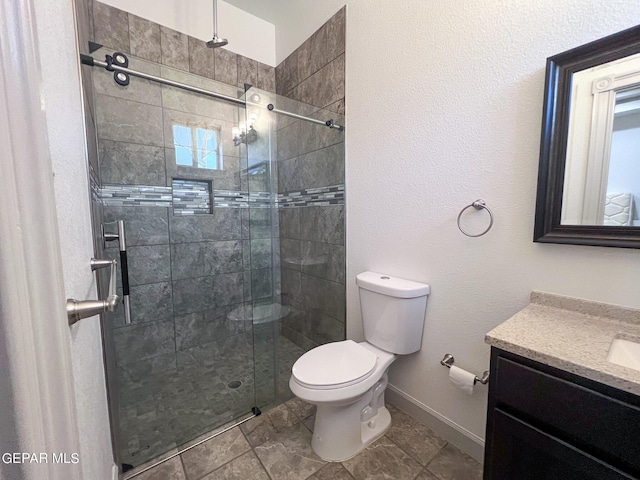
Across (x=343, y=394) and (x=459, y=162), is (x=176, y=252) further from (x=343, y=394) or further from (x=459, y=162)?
(x=459, y=162)

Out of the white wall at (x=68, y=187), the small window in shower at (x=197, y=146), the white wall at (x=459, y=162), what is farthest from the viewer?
the small window in shower at (x=197, y=146)

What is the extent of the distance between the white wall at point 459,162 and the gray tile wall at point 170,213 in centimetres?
96

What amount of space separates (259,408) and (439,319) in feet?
3.95

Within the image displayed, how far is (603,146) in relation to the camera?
3.10ft

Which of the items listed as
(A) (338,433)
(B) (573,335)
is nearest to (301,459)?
(A) (338,433)

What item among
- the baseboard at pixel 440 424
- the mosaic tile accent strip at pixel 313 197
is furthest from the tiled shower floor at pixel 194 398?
the mosaic tile accent strip at pixel 313 197

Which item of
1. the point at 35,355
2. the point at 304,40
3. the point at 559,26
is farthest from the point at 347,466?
the point at 304,40

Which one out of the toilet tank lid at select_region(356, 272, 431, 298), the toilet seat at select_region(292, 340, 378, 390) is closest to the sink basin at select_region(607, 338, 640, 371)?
the toilet tank lid at select_region(356, 272, 431, 298)

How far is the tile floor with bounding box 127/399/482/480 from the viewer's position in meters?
1.25

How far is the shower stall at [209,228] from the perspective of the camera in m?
1.80

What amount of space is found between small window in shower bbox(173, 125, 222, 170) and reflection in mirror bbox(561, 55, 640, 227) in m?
2.23

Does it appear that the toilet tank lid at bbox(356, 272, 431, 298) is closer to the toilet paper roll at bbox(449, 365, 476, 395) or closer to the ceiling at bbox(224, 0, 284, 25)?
the toilet paper roll at bbox(449, 365, 476, 395)

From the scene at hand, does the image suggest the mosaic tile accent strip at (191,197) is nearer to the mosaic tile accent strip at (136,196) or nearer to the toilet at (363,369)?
the mosaic tile accent strip at (136,196)

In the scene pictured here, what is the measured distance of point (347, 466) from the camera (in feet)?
4.26
